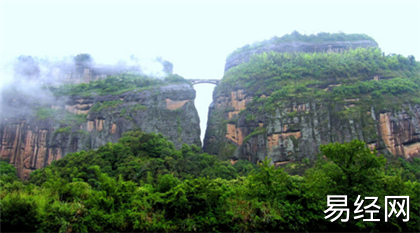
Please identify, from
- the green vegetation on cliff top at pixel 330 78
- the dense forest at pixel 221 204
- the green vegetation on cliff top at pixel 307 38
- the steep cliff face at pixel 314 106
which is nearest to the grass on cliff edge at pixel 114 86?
the steep cliff face at pixel 314 106

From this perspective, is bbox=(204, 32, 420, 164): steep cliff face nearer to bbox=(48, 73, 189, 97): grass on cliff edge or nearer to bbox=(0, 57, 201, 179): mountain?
bbox=(0, 57, 201, 179): mountain

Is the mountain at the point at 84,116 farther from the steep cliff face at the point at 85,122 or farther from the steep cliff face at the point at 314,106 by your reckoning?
the steep cliff face at the point at 314,106

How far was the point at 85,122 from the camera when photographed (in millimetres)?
45125

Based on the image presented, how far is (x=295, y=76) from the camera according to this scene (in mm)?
48062

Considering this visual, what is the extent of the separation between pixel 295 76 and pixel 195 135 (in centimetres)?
1438

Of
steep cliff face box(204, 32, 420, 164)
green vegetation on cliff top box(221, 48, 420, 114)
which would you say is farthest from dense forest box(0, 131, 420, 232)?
green vegetation on cliff top box(221, 48, 420, 114)

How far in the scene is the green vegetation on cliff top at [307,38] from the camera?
191ft

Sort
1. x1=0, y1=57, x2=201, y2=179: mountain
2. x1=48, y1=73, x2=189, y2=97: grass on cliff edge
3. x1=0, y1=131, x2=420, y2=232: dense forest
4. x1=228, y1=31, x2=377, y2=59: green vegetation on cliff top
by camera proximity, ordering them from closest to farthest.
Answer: x1=0, y1=131, x2=420, y2=232: dense forest
x1=0, y1=57, x2=201, y2=179: mountain
x1=48, y1=73, x2=189, y2=97: grass on cliff edge
x1=228, y1=31, x2=377, y2=59: green vegetation on cliff top

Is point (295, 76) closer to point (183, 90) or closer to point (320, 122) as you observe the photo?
point (320, 122)

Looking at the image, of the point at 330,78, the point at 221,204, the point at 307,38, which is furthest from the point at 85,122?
the point at 307,38

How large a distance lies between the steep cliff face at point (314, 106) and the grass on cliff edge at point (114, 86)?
7.90 m

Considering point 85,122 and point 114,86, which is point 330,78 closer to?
point 114,86

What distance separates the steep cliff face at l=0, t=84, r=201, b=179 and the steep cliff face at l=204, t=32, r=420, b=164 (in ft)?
17.9

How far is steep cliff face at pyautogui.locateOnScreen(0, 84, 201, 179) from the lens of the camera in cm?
4372
